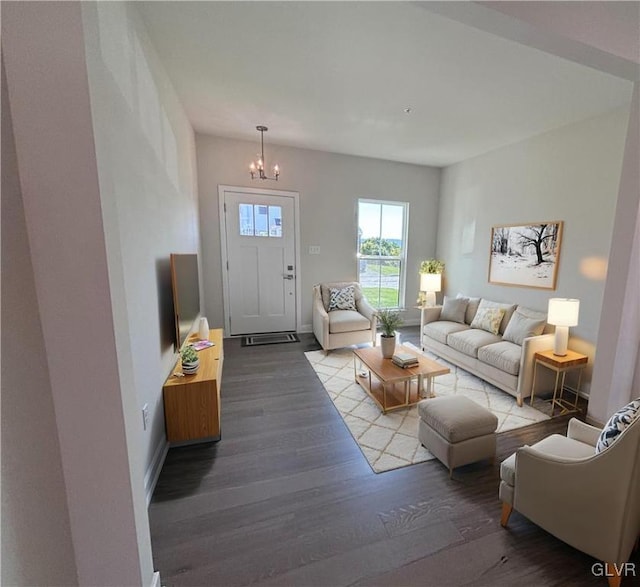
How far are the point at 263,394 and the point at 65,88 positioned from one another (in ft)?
8.45

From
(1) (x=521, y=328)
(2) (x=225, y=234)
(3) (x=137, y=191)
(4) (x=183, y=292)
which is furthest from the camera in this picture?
(2) (x=225, y=234)

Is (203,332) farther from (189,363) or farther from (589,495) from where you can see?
(589,495)

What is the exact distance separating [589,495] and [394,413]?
57.2 inches

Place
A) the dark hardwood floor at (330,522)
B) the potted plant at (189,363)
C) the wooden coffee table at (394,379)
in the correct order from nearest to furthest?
the dark hardwood floor at (330,522)
the potted plant at (189,363)
the wooden coffee table at (394,379)

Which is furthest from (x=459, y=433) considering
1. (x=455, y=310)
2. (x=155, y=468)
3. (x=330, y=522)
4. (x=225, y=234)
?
(x=225, y=234)

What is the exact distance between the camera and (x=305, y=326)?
4805 millimetres

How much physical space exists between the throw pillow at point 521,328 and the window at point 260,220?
3.32 m

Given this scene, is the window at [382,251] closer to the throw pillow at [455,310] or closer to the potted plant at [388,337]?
the throw pillow at [455,310]

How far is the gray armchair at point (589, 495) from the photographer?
1.10m

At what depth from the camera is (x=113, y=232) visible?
3.18 feet

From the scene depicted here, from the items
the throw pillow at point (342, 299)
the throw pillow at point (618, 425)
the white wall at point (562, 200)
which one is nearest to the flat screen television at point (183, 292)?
the throw pillow at point (342, 299)

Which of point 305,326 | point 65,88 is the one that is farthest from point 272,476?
point 305,326

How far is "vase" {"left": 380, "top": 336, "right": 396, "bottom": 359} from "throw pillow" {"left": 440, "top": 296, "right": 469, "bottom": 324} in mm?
1596

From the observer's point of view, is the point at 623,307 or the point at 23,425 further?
the point at 623,307
